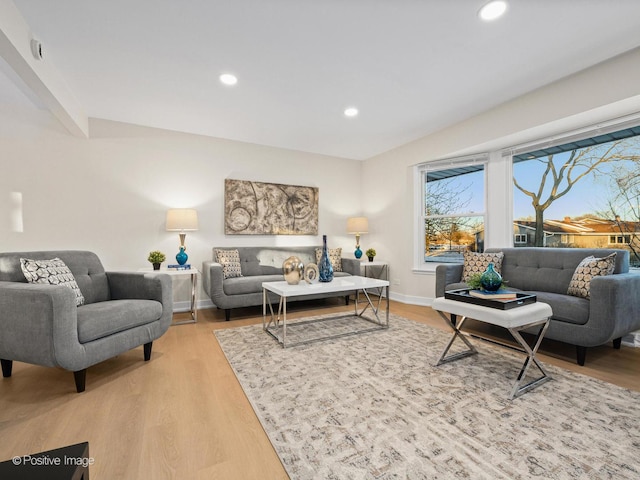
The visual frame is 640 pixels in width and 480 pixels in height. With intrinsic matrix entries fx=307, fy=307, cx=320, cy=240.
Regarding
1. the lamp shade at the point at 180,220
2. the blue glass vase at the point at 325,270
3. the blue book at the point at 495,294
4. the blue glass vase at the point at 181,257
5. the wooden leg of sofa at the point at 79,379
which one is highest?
the lamp shade at the point at 180,220

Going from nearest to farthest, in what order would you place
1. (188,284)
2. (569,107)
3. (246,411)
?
(246,411)
(569,107)
(188,284)

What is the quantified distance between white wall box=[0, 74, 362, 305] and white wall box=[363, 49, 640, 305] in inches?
55.5

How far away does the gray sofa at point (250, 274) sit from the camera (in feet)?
11.8

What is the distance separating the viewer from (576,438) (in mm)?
1490

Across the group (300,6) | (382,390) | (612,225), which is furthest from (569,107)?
(382,390)

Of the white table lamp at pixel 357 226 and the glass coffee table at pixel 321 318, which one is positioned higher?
the white table lamp at pixel 357 226

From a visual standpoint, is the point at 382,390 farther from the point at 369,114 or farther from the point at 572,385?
the point at 369,114

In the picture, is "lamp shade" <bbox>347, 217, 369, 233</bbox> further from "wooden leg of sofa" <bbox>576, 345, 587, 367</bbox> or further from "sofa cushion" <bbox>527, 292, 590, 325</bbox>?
"wooden leg of sofa" <bbox>576, 345, 587, 367</bbox>

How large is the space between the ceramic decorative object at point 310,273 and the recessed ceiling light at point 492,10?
2.41 m

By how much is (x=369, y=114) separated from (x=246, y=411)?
3.20 m

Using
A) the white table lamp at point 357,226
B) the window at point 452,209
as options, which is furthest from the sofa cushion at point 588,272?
the white table lamp at point 357,226

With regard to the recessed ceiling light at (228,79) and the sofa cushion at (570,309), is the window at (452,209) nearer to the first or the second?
the sofa cushion at (570,309)

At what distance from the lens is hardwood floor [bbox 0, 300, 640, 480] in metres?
1.35

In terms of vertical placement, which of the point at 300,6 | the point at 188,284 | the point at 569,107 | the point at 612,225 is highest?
the point at 300,6
